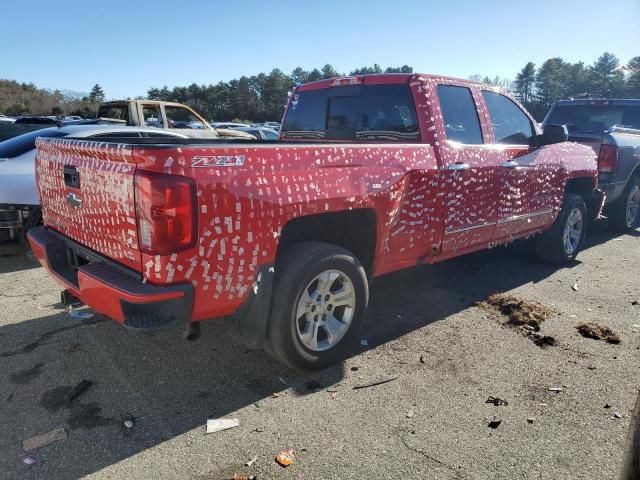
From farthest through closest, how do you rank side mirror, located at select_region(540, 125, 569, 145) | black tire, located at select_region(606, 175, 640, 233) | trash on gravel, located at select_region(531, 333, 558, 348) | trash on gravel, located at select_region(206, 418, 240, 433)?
black tire, located at select_region(606, 175, 640, 233) → side mirror, located at select_region(540, 125, 569, 145) → trash on gravel, located at select_region(531, 333, 558, 348) → trash on gravel, located at select_region(206, 418, 240, 433)

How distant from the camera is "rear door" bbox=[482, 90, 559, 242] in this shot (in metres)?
4.88

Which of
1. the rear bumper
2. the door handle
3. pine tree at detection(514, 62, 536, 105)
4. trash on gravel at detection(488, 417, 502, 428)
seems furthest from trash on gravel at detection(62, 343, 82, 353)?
pine tree at detection(514, 62, 536, 105)

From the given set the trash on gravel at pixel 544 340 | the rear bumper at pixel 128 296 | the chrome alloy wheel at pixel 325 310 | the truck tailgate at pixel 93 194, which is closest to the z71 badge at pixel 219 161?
the truck tailgate at pixel 93 194

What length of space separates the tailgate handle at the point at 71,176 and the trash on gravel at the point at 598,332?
13.6ft

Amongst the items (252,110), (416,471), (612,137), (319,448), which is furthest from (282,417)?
(252,110)

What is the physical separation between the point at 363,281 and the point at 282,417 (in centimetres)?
113

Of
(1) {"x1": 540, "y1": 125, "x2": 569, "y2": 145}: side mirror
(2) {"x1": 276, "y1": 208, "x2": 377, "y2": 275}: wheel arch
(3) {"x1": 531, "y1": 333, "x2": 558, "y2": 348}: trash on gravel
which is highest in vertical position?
(1) {"x1": 540, "y1": 125, "x2": 569, "y2": 145}: side mirror

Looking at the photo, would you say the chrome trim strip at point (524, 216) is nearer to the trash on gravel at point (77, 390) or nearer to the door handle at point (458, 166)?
the door handle at point (458, 166)

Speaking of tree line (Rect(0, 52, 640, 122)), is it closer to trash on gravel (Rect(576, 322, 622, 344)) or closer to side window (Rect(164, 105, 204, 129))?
side window (Rect(164, 105, 204, 129))

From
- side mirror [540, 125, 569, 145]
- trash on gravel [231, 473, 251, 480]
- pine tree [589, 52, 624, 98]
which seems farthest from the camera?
pine tree [589, 52, 624, 98]

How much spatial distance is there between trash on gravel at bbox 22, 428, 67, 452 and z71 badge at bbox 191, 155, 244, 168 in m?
1.67

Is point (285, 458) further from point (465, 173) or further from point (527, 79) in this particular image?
point (527, 79)

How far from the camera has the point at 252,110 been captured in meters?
69.7

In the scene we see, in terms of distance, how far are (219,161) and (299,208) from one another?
2.03ft
